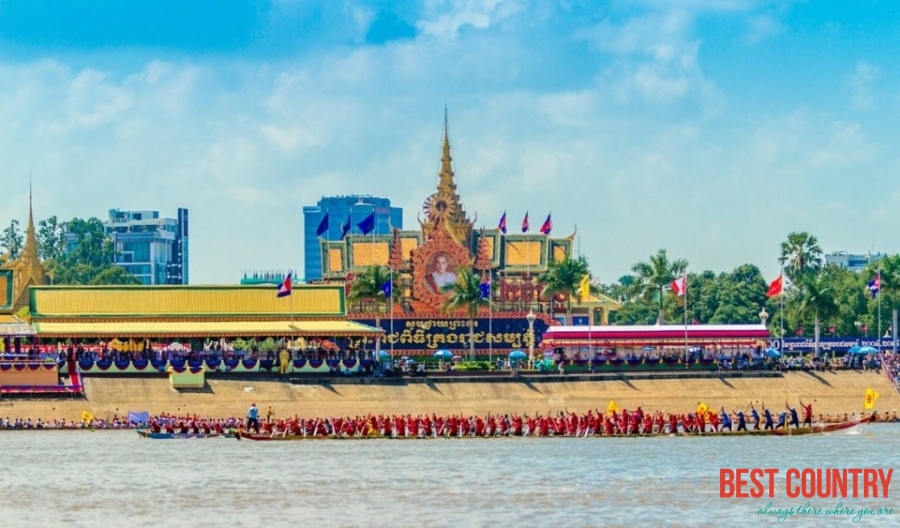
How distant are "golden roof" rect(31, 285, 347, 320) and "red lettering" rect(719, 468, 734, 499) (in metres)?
52.2

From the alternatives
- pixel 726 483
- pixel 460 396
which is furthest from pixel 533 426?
pixel 726 483

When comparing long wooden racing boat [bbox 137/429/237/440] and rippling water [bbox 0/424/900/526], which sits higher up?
long wooden racing boat [bbox 137/429/237/440]

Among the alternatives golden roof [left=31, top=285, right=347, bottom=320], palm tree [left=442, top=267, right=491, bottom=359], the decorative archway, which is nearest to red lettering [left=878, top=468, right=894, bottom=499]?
golden roof [left=31, top=285, right=347, bottom=320]

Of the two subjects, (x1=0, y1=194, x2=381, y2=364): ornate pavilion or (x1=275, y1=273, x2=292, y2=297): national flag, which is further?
(x1=0, y1=194, x2=381, y2=364): ornate pavilion

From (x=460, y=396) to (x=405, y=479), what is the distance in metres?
39.9

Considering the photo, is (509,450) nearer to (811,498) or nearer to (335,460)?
(335,460)

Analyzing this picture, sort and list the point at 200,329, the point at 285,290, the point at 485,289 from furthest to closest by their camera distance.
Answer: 1. the point at 485,289
2. the point at 200,329
3. the point at 285,290

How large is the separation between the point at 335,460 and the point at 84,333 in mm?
37434

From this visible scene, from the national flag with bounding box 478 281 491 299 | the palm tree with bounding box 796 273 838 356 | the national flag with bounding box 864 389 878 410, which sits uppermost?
the national flag with bounding box 478 281 491 299

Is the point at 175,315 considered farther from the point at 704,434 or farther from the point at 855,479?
the point at 855,479

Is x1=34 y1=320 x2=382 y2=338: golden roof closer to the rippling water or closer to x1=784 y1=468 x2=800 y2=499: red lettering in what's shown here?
the rippling water

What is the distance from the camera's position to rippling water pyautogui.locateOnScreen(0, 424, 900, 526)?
200 feet

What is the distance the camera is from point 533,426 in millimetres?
95312

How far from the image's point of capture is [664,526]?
5747 centimetres
